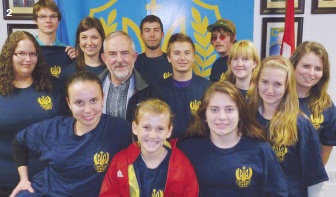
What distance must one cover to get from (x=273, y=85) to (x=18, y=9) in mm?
3147

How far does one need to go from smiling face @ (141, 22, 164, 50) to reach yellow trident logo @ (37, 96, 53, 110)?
1478 mm

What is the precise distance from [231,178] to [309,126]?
0.58 m

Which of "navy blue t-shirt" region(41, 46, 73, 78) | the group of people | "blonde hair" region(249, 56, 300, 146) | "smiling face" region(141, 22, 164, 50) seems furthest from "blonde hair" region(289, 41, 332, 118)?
"navy blue t-shirt" region(41, 46, 73, 78)

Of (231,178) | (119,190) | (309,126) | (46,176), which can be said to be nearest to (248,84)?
(309,126)

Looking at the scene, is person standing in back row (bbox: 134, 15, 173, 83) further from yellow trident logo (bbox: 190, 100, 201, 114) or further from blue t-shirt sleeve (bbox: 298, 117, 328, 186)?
blue t-shirt sleeve (bbox: 298, 117, 328, 186)

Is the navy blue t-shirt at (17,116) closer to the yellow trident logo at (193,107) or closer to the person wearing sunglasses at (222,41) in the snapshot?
the yellow trident logo at (193,107)

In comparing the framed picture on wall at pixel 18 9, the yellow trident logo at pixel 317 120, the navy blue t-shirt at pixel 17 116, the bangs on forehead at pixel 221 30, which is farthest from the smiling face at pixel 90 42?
the yellow trident logo at pixel 317 120

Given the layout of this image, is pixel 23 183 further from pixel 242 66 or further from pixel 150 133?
pixel 242 66

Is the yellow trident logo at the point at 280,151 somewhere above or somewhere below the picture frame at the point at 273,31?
below

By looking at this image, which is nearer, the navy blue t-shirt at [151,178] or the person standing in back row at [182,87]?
the navy blue t-shirt at [151,178]

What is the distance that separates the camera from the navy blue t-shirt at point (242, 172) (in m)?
1.97

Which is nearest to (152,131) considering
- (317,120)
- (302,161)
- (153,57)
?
(302,161)

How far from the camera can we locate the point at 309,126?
6.97ft

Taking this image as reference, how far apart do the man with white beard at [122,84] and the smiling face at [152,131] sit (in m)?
0.44
